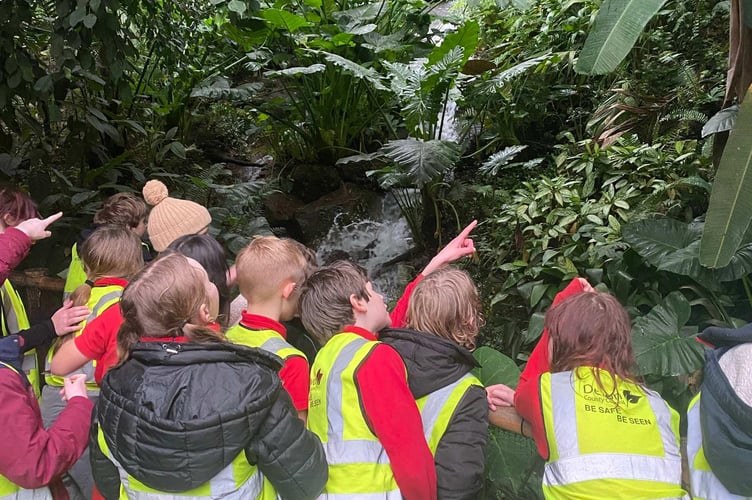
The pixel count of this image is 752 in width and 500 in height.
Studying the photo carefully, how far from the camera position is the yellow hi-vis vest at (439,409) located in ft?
5.83

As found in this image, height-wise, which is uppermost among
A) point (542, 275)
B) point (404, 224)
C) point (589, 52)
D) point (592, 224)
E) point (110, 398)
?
point (589, 52)

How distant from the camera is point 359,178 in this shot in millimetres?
6949

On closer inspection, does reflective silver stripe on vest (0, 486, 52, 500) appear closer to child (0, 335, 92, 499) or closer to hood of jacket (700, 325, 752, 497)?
child (0, 335, 92, 499)

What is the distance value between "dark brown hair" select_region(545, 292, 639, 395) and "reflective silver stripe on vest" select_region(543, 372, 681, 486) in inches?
2.9

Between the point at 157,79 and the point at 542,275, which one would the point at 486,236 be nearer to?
the point at 542,275

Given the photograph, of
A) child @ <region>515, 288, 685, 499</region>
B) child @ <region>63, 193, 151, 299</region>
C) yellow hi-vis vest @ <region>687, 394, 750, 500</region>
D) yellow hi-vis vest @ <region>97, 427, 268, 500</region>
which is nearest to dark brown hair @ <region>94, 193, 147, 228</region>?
child @ <region>63, 193, 151, 299</region>

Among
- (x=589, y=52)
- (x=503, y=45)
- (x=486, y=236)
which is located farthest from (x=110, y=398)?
(x=503, y=45)

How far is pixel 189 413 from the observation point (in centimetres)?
142

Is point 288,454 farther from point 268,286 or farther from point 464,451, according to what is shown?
point 268,286

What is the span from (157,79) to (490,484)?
6168 millimetres

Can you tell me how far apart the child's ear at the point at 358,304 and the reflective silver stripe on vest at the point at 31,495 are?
3.28 feet

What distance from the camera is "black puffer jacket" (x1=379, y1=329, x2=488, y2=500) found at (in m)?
1.74

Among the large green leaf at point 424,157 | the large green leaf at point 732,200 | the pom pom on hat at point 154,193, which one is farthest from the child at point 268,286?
the large green leaf at point 424,157

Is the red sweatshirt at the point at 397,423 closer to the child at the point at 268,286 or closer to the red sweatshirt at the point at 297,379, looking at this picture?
the red sweatshirt at the point at 297,379
